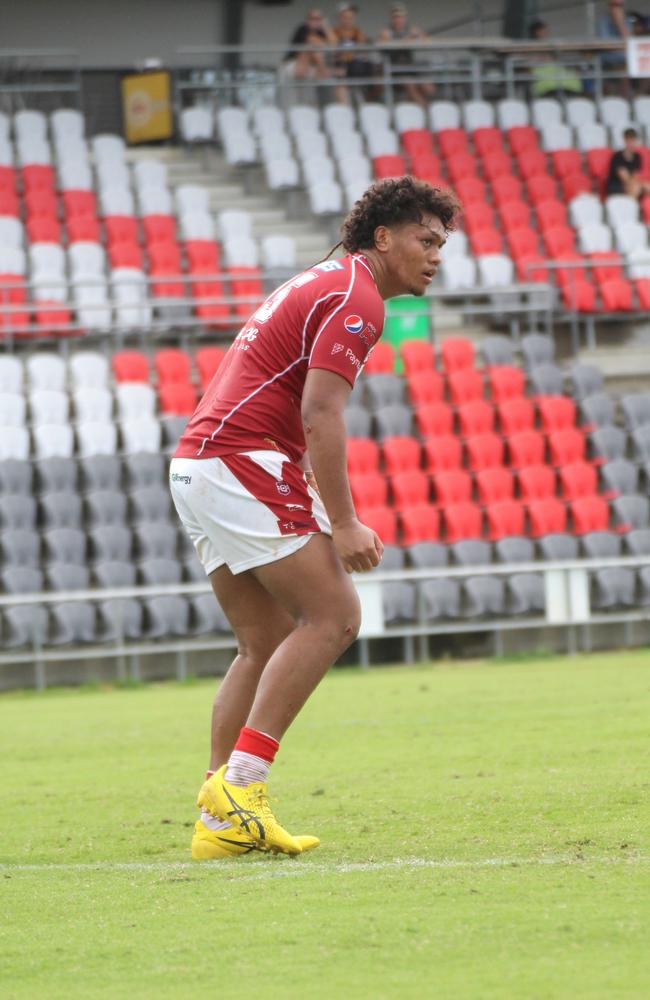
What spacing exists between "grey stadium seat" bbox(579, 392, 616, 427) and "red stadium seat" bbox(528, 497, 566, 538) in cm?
158

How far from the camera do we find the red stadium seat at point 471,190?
809 inches

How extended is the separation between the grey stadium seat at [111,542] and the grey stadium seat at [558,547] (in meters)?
3.74

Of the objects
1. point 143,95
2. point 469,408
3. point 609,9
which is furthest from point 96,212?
point 609,9

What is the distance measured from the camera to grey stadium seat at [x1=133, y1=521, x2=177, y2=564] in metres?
13.9

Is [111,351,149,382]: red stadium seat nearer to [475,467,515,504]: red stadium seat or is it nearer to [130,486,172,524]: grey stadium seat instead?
[130,486,172,524]: grey stadium seat

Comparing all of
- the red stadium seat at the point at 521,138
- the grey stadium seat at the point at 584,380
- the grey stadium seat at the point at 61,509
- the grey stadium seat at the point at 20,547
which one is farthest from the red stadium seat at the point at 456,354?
the red stadium seat at the point at 521,138

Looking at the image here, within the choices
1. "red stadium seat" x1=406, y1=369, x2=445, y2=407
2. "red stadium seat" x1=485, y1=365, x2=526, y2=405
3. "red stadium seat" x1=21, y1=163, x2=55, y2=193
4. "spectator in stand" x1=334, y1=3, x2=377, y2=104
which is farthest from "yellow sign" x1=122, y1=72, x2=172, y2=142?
"red stadium seat" x1=485, y1=365, x2=526, y2=405

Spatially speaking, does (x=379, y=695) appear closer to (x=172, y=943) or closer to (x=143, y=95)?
(x=172, y=943)

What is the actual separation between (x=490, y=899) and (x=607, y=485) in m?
11.9

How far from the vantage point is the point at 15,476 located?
46.8 feet

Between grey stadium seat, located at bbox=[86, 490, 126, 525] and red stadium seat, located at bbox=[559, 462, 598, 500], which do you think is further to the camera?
red stadium seat, located at bbox=[559, 462, 598, 500]

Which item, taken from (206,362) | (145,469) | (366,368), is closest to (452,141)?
(366,368)

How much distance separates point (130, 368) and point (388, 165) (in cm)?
628

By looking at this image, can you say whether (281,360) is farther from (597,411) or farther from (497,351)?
(497,351)
